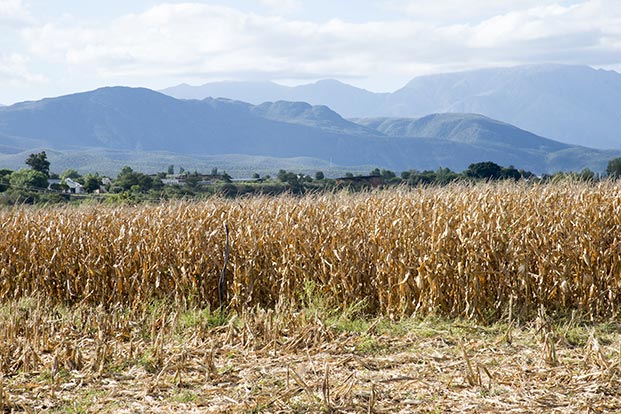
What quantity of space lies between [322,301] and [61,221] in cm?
549

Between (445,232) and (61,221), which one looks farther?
(61,221)

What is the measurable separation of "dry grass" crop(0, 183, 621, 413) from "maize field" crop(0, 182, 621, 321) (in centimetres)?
3

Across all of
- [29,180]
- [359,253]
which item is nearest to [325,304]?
[359,253]

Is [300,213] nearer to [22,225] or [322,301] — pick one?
[322,301]

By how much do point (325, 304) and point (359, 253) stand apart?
2.73ft

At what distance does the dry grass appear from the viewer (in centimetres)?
656

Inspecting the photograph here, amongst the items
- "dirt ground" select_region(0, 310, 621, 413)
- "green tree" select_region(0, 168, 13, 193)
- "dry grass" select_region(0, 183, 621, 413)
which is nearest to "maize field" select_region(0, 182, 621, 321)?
"dry grass" select_region(0, 183, 621, 413)

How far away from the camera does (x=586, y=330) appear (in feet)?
28.6

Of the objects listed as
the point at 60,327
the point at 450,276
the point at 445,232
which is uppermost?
the point at 445,232

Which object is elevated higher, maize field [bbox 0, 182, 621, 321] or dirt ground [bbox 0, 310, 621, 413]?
maize field [bbox 0, 182, 621, 321]

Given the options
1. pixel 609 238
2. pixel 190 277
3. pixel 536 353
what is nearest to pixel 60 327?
pixel 190 277

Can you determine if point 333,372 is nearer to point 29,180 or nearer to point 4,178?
point 29,180

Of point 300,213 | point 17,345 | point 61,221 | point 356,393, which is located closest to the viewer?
point 356,393

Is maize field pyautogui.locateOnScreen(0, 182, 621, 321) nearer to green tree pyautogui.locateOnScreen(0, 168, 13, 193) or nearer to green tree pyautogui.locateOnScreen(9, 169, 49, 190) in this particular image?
green tree pyautogui.locateOnScreen(0, 168, 13, 193)
